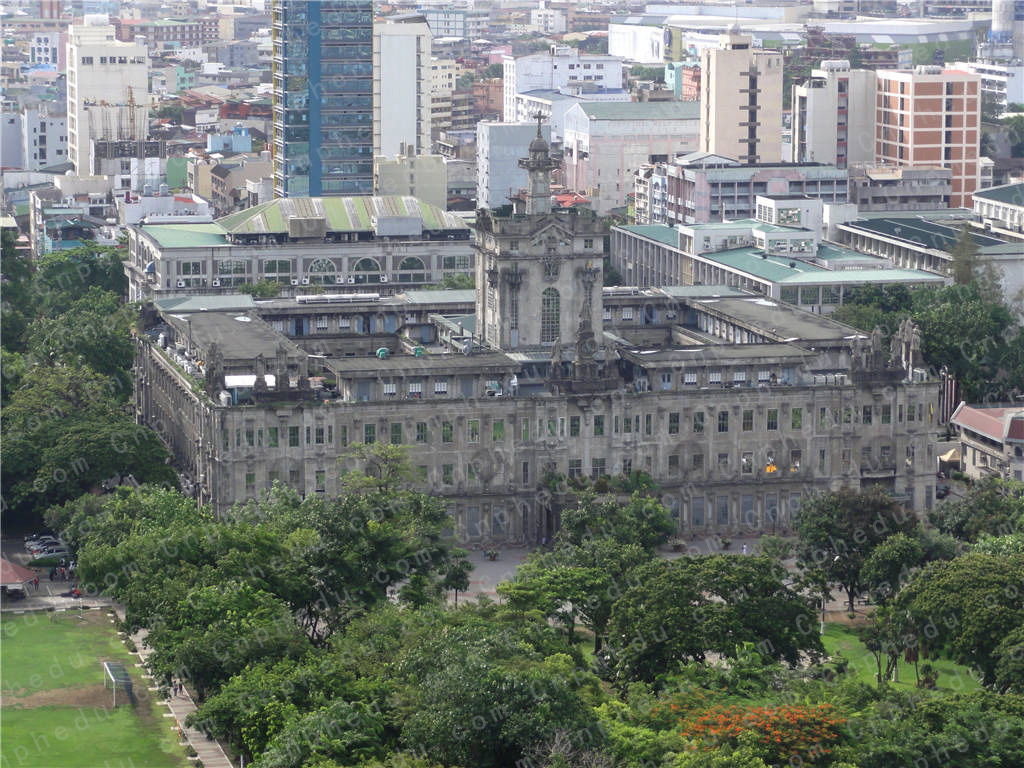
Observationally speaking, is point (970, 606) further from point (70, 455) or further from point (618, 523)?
point (70, 455)

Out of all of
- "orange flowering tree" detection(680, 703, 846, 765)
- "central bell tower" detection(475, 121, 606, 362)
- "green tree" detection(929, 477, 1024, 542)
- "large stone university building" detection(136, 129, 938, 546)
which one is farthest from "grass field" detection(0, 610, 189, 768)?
"green tree" detection(929, 477, 1024, 542)

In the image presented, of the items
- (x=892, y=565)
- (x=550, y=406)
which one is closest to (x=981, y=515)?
(x=892, y=565)

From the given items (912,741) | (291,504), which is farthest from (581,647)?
(912,741)

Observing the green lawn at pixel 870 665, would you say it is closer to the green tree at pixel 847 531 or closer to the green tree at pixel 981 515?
the green tree at pixel 847 531

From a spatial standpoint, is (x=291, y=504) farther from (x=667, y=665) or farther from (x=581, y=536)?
(x=667, y=665)

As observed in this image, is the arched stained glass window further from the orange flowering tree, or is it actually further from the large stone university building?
the orange flowering tree

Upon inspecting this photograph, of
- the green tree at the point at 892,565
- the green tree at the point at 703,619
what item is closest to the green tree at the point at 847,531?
the green tree at the point at 892,565
